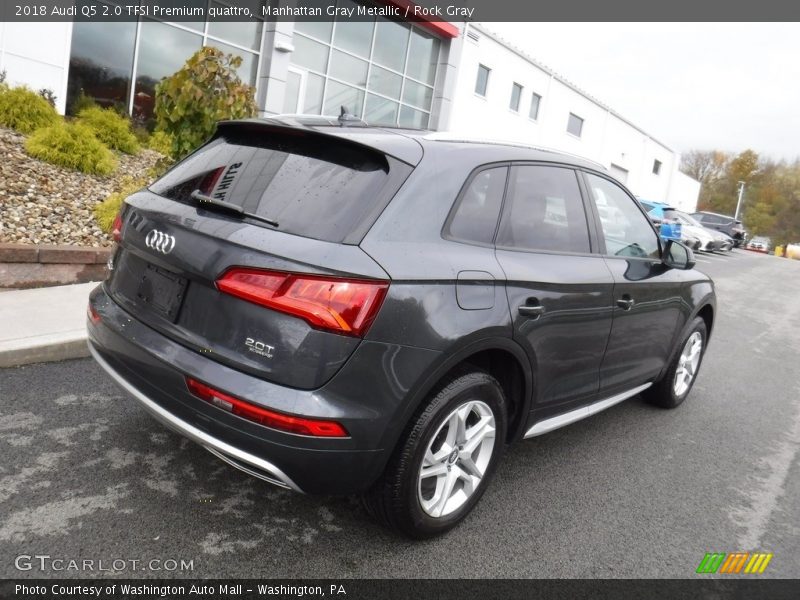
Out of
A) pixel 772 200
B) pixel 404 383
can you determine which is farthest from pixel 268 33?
pixel 772 200

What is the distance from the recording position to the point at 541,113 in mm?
30031

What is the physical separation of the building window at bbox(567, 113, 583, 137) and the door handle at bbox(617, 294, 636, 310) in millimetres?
31042

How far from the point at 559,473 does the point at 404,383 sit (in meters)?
1.70

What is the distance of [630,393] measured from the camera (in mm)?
4258

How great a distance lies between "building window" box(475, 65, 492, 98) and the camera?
24.6m

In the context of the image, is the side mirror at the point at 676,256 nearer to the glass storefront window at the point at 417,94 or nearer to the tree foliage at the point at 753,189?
the glass storefront window at the point at 417,94

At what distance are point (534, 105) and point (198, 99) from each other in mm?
25322

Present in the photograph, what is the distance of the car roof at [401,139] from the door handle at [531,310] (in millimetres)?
691

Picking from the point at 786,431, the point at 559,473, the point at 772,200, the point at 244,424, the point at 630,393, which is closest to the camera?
the point at 244,424

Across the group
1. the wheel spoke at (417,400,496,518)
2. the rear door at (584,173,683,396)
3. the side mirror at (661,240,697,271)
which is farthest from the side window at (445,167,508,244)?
the side mirror at (661,240,697,271)

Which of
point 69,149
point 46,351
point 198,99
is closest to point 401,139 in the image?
point 46,351

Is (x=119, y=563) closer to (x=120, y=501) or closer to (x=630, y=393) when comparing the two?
(x=120, y=501)

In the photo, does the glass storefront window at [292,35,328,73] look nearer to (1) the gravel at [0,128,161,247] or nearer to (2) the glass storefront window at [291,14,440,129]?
(2) the glass storefront window at [291,14,440,129]

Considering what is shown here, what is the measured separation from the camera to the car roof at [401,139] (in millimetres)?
2688
